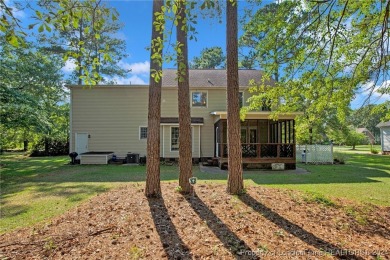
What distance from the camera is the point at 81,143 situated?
16891mm

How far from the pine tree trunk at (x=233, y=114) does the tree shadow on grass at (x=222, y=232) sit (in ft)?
3.60

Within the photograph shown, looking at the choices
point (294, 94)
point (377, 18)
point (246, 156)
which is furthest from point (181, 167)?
point (246, 156)

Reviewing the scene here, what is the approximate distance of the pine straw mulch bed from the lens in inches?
135

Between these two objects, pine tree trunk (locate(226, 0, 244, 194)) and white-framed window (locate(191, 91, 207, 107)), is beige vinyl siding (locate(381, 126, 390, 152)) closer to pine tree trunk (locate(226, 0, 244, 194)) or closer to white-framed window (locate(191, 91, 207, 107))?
white-framed window (locate(191, 91, 207, 107))

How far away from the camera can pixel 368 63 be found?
630cm

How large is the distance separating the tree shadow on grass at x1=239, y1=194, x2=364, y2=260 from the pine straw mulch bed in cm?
2

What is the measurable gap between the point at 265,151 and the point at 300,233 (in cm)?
1110

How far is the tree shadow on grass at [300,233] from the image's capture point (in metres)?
3.44

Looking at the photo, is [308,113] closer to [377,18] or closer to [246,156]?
[377,18]

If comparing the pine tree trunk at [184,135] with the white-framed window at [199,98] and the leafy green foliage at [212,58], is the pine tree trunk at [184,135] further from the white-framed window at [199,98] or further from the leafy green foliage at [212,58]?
the leafy green foliage at [212,58]

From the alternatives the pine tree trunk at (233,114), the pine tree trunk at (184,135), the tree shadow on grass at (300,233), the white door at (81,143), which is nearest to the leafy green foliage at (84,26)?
the pine tree trunk at (184,135)

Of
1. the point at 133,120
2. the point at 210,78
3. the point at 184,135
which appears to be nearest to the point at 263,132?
the point at 210,78

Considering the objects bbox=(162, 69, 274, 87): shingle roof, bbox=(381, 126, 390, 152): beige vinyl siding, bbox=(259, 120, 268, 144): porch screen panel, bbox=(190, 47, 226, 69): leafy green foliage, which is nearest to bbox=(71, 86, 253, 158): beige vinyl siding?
bbox=(162, 69, 274, 87): shingle roof

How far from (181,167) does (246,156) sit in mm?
8636
